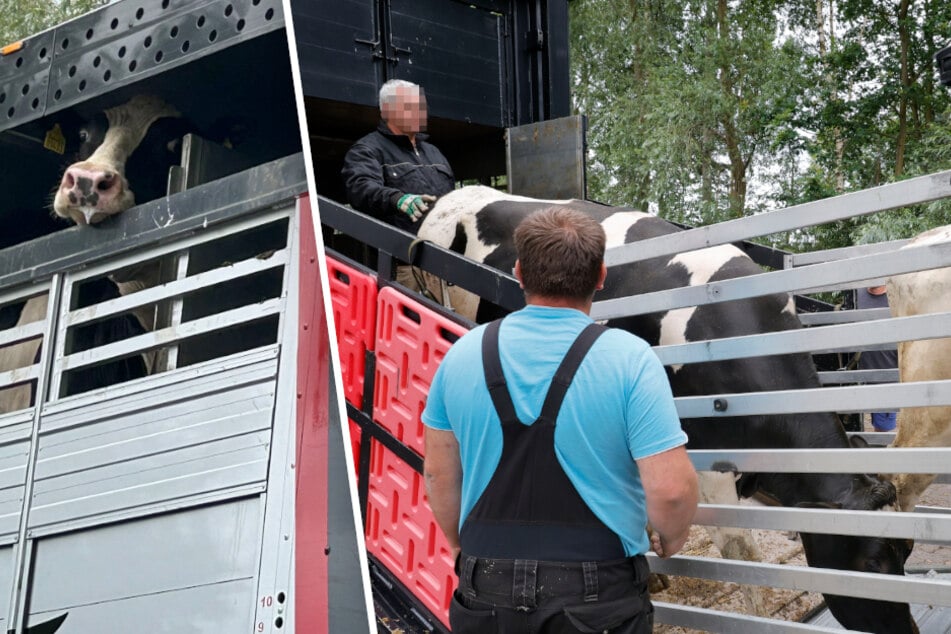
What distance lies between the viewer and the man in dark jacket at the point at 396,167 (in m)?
4.23

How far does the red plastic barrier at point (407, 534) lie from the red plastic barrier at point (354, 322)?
0.27m

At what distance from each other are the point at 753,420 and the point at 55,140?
228cm

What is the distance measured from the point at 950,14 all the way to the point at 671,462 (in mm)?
12760

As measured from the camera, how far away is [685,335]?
3336mm

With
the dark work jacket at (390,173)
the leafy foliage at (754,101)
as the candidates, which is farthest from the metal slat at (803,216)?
the leafy foliage at (754,101)

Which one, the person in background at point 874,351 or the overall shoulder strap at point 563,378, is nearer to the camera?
the overall shoulder strap at point 563,378

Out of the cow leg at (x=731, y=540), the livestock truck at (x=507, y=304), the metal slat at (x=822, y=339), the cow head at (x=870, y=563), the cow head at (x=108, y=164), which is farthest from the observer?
the cow leg at (x=731, y=540)

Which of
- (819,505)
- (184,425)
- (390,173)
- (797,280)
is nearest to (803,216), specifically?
(797,280)

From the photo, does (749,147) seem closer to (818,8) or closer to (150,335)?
(818,8)

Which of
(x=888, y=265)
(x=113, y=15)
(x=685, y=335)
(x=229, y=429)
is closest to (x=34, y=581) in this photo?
(x=229, y=429)

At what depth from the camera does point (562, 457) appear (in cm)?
189

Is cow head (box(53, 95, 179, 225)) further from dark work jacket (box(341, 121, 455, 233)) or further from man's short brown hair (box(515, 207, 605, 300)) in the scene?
dark work jacket (box(341, 121, 455, 233))

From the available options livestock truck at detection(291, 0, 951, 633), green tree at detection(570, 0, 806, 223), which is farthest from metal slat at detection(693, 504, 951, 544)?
green tree at detection(570, 0, 806, 223)

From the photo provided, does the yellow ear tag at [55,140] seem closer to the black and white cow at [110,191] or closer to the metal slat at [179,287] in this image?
the black and white cow at [110,191]
